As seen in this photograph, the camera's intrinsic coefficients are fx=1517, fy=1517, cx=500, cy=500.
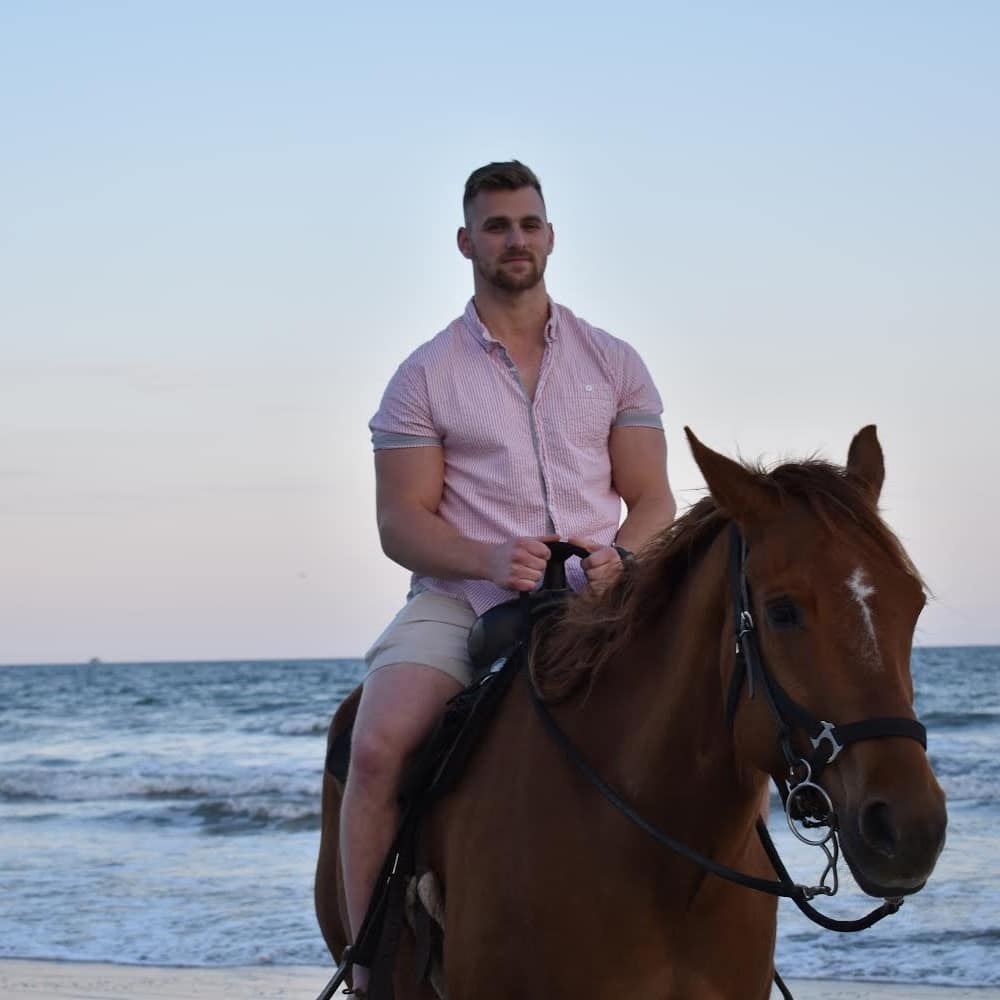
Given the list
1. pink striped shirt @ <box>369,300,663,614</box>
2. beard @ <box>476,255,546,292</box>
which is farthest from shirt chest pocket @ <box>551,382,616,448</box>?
beard @ <box>476,255,546,292</box>

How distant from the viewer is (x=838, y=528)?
261 cm

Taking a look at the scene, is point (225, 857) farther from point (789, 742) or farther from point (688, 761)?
point (789, 742)

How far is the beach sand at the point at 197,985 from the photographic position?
7441 mm

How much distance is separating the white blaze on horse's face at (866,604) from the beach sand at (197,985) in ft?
17.6

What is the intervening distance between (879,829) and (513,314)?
195 cm

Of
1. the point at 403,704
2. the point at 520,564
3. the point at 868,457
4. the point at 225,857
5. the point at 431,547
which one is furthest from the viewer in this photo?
the point at 225,857

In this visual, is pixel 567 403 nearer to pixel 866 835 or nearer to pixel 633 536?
pixel 633 536

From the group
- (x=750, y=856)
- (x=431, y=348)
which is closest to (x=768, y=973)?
(x=750, y=856)

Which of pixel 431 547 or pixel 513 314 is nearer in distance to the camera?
pixel 431 547

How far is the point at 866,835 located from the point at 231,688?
44897 millimetres

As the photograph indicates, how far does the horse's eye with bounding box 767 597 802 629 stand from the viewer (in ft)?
8.36

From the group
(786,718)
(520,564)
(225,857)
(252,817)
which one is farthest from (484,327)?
(252,817)

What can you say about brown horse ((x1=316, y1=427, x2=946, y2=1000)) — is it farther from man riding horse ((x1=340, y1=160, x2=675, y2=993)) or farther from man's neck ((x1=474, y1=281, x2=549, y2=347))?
man's neck ((x1=474, y1=281, x2=549, y2=347))

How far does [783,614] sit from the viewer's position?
8.42 ft
